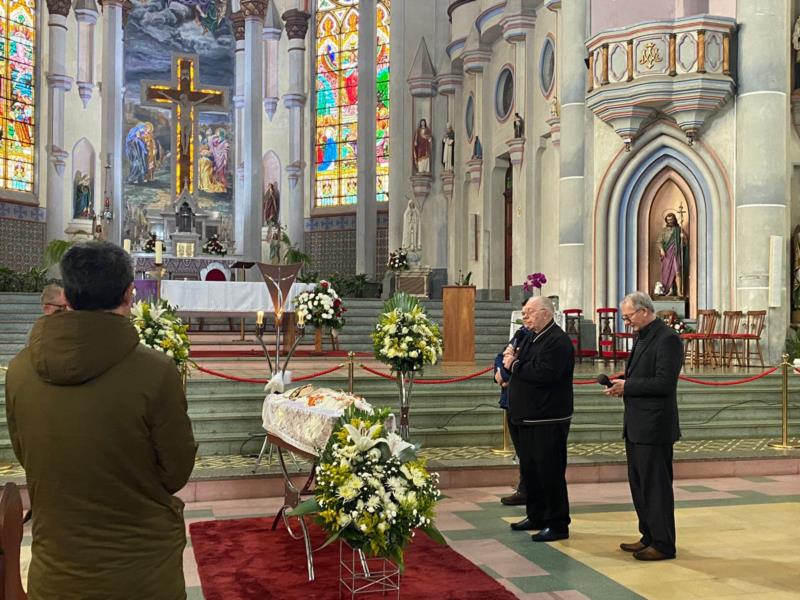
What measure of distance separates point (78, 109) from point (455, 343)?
62.7 feet

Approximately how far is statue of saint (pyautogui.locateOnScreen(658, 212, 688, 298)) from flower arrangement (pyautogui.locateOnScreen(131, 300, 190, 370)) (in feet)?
35.6

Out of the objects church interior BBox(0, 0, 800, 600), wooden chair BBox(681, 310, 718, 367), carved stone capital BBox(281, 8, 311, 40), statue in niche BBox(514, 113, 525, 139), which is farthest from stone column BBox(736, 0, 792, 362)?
carved stone capital BBox(281, 8, 311, 40)

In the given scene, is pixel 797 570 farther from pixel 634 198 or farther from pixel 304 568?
pixel 634 198

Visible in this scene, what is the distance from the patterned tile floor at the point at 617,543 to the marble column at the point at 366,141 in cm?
1746

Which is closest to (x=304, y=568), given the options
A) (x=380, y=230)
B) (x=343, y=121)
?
(x=380, y=230)

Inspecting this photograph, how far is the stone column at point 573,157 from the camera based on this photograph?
1722 cm

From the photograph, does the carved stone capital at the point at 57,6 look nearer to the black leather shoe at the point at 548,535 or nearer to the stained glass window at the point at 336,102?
the stained glass window at the point at 336,102

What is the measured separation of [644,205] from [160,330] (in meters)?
11.3

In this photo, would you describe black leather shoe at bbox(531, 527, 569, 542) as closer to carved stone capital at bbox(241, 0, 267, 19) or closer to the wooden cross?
carved stone capital at bbox(241, 0, 267, 19)

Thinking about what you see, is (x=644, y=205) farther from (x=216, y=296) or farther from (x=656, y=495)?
(x=656, y=495)

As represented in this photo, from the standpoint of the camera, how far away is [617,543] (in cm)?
611

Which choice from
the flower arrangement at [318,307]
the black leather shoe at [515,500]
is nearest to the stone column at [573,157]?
the flower arrangement at [318,307]

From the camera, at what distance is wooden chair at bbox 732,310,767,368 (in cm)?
→ 1414

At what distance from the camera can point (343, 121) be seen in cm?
3058
